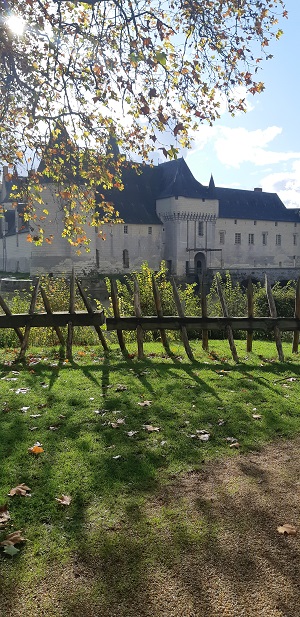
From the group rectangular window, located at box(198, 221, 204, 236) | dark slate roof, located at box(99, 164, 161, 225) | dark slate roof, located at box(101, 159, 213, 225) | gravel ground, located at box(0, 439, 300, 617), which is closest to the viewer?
gravel ground, located at box(0, 439, 300, 617)

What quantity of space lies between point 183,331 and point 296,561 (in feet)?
20.2

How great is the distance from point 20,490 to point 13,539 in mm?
628

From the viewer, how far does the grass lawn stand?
298cm

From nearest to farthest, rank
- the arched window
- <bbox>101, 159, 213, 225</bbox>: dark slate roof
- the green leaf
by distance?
the green leaf < the arched window < <bbox>101, 159, 213, 225</bbox>: dark slate roof

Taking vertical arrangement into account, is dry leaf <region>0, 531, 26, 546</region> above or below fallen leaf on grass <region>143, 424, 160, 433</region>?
Answer: below

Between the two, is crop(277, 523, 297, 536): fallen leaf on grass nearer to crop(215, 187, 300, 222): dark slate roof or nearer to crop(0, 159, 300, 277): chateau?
crop(0, 159, 300, 277): chateau

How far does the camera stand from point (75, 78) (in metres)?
9.10

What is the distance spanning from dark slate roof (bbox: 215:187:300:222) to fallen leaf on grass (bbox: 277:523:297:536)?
57.4 m

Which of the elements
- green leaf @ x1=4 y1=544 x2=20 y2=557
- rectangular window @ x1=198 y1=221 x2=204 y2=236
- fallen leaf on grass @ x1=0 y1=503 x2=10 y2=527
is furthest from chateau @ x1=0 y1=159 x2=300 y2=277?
green leaf @ x1=4 y1=544 x2=20 y2=557

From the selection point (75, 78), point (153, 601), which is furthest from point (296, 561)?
point (75, 78)

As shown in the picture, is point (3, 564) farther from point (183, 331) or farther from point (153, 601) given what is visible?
point (183, 331)

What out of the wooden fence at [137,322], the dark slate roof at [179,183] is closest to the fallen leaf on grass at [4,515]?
the wooden fence at [137,322]

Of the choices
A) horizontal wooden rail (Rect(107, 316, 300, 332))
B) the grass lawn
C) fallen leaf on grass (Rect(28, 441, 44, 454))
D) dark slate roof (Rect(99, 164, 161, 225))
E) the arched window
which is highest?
dark slate roof (Rect(99, 164, 161, 225))

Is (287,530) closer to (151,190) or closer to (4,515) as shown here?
(4,515)
